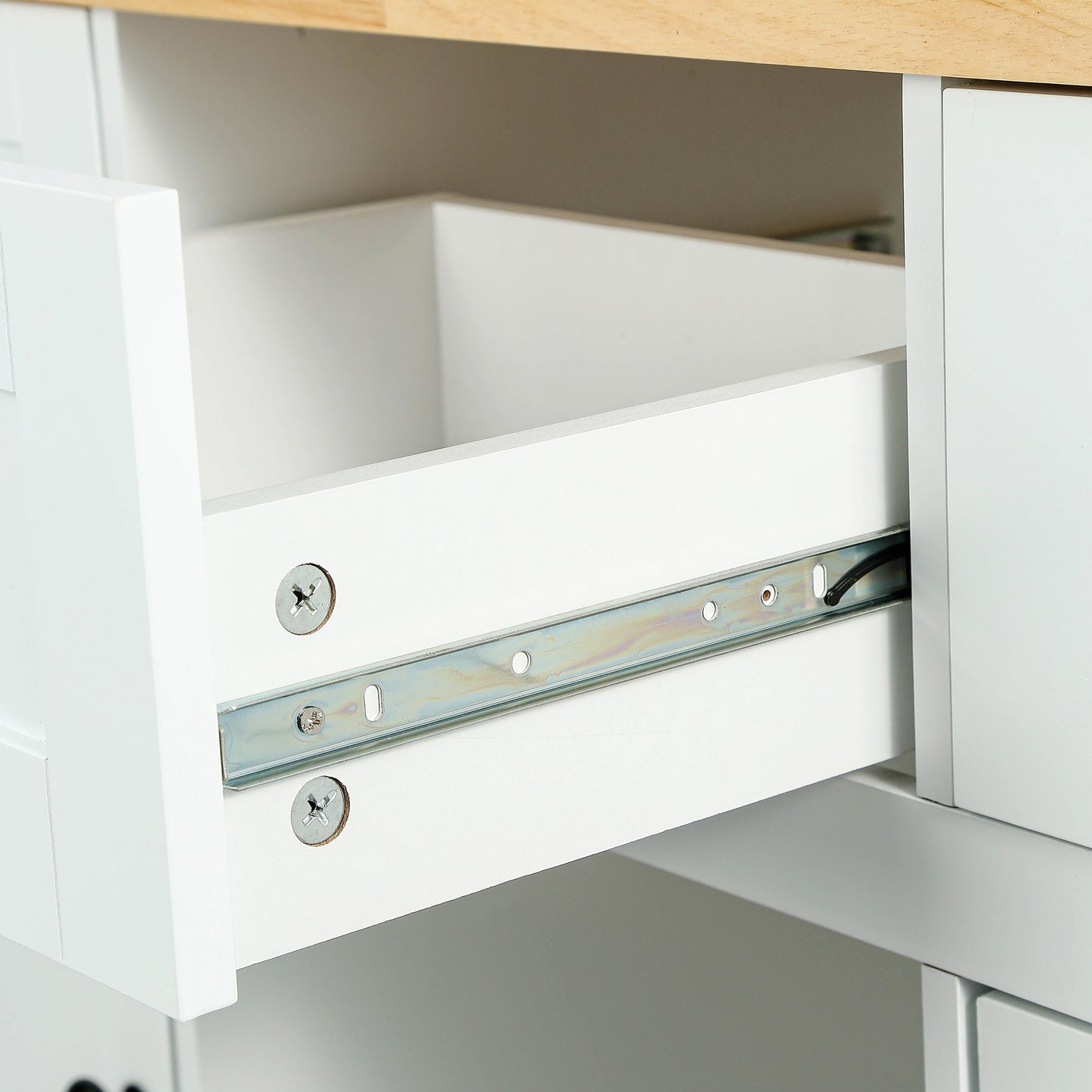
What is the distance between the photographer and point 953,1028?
0.57 meters

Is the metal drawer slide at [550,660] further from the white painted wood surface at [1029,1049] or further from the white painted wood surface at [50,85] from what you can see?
the white painted wood surface at [50,85]

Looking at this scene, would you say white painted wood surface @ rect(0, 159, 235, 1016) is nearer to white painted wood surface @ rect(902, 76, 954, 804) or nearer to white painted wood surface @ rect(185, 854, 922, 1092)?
white painted wood surface @ rect(902, 76, 954, 804)

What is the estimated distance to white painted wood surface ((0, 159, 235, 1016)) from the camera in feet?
1.19

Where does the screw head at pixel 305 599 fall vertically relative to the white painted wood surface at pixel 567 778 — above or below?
above

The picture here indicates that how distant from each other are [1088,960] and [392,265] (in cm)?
55

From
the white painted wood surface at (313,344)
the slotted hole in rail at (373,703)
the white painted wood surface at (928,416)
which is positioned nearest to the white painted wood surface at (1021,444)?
the white painted wood surface at (928,416)

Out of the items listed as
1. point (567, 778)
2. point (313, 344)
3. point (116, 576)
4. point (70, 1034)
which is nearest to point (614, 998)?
point (70, 1034)

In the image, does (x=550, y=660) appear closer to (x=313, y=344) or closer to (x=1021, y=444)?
(x=1021, y=444)

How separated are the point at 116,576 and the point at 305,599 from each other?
0.05 meters

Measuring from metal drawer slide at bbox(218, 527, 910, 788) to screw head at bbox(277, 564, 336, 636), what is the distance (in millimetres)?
14

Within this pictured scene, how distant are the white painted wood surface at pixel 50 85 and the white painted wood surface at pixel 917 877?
0.46 metres

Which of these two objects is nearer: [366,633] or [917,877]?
[366,633]

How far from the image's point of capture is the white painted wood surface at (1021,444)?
469 millimetres

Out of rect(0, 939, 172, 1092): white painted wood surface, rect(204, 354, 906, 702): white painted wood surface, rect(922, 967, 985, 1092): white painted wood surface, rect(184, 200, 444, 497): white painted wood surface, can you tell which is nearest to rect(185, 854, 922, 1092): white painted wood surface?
rect(0, 939, 172, 1092): white painted wood surface
